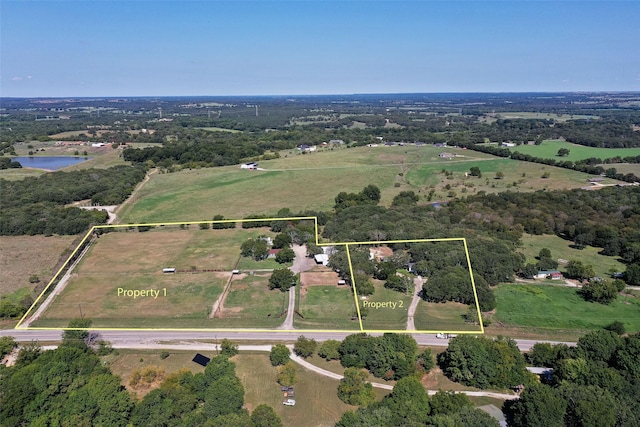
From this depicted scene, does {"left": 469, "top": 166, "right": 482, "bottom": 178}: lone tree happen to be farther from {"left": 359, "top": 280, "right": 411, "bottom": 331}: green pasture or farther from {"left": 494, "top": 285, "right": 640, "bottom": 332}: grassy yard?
{"left": 359, "top": 280, "right": 411, "bottom": 331}: green pasture

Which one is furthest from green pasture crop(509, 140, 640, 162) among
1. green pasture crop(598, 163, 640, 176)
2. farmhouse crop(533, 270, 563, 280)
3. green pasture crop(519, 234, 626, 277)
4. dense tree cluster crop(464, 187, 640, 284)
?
farmhouse crop(533, 270, 563, 280)

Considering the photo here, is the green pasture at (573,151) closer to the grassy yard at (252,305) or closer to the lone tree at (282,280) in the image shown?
the lone tree at (282,280)

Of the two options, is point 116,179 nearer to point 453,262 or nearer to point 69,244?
point 69,244

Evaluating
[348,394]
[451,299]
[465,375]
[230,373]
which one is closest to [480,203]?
[451,299]

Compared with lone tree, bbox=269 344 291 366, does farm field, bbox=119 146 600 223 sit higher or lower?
higher

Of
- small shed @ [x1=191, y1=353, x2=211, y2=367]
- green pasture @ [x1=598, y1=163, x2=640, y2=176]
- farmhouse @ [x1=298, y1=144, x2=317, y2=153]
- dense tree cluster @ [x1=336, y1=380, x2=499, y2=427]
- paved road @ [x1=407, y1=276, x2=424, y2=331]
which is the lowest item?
small shed @ [x1=191, y1=353, x2=211, y2=367]

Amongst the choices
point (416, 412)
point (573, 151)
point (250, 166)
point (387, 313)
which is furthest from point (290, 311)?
point (573, 151)

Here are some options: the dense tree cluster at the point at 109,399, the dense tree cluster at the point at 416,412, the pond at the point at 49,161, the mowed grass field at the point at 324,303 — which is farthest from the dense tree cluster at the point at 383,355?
the pond at the point at 49,161
